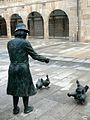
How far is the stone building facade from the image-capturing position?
1861 cm

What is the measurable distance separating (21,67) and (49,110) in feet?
4.18

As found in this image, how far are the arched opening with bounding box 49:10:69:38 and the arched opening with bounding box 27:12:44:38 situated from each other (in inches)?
58.3

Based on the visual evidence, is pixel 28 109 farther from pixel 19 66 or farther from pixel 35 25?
pixel 35 25

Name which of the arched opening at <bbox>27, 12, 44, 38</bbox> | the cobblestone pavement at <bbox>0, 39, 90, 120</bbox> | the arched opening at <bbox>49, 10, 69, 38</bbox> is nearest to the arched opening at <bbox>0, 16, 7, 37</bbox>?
the arched opening at <bbox>27, 12, 44, 38</bbox>

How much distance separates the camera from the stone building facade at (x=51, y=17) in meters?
18.6

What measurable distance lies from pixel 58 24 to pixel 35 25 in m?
3.07

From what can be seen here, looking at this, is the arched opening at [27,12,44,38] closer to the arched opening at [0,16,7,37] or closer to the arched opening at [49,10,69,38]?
the arched opening at [49,10,69,38]

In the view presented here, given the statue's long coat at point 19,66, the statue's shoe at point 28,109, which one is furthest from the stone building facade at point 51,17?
the statue's long coat at point 19,66

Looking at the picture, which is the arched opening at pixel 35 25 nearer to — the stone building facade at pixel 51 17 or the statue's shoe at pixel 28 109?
the stone building facade at pixel 51 17

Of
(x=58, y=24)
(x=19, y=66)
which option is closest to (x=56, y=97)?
(x=19, y=66)

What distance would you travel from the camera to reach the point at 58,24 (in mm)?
22812

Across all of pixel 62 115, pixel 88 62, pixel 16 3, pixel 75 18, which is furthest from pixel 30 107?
pixel 16 3

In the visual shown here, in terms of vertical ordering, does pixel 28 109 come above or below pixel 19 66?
below

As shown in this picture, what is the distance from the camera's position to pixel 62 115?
504 centimetres
